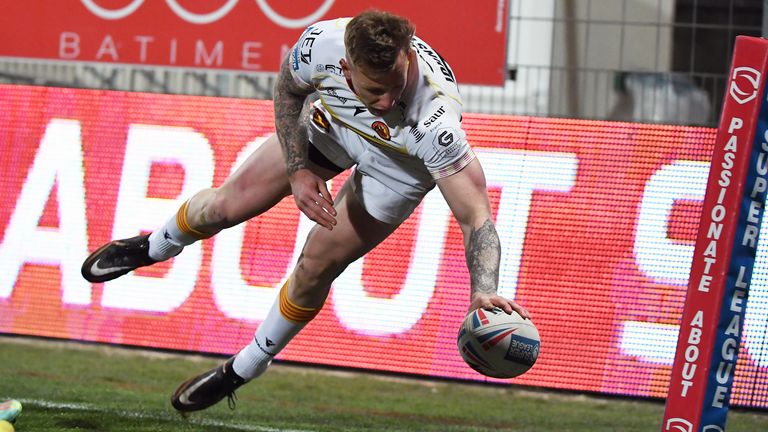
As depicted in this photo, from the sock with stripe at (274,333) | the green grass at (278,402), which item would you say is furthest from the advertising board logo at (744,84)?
the green grass at (278,402)

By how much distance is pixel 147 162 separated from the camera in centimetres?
846

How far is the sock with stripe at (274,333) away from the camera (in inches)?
220

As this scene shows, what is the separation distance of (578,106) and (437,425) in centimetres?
443

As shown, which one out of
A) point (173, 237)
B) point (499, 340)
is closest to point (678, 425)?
point (499, 340)

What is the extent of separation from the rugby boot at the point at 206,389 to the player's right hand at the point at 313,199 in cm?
130

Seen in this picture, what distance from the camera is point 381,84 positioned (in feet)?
14.0

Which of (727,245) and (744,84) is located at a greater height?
(744,84)

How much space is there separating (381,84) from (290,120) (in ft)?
3.37

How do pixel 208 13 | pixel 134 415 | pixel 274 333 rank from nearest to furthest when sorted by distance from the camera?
pixel 274 333 < pixel 134 415 < pixel 208 13

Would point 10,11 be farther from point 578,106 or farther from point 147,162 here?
point 578,106

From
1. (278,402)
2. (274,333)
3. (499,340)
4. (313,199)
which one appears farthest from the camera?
(278,402)

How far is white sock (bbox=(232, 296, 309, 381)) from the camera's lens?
5.62 metres

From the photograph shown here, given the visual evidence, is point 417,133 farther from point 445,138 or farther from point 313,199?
point 313,199

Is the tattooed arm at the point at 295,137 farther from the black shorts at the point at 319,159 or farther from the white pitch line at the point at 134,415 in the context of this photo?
the white pitch line at the point at 134,415
